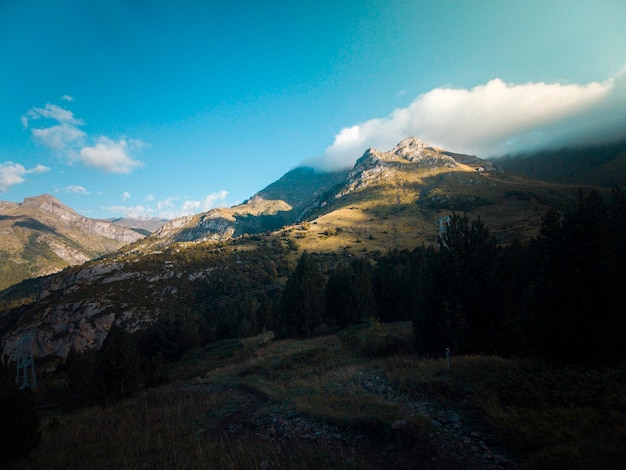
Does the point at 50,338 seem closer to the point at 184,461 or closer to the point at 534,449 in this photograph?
the point at 184,461

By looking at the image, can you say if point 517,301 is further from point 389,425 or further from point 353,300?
point 353,300

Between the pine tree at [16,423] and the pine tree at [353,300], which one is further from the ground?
the pine tree at [16,423]

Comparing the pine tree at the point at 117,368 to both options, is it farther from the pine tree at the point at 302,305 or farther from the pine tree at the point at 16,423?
the pine tree at the point at 302,305

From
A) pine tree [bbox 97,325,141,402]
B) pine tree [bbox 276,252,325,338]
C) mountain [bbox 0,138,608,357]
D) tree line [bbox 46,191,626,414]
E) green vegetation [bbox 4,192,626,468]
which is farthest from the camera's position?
mountain [bbox 0,138,608,357]

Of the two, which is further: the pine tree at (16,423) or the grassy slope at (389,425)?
the pine tree at (16,423)

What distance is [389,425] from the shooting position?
8773 mm

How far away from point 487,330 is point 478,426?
10058mm

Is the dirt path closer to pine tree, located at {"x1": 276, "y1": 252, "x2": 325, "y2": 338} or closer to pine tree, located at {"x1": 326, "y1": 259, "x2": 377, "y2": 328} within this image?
pine tree, located at {"x1": 276, "y1": 252, "x2": 325, "y2": 338}

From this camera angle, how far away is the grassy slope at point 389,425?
707cm

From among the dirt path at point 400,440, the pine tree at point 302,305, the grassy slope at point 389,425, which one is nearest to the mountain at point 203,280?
the pine tree at point 302,305

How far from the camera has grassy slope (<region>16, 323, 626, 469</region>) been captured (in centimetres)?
707

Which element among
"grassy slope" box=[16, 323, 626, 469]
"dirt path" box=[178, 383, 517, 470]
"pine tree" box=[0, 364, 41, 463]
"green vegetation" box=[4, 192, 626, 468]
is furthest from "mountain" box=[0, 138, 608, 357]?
"dirt path" box=[178, 383, 517, 470]

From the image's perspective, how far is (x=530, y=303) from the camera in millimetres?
13117

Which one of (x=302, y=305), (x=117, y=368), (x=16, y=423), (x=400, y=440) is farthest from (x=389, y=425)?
(x=302, y=305)
